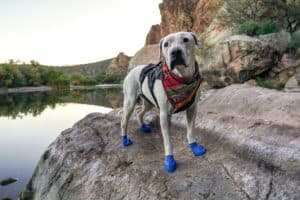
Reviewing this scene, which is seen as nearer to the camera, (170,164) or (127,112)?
(170,164)

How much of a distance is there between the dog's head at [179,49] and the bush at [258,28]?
9.43 metres

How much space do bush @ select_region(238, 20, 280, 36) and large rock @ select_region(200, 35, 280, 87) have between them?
503mm

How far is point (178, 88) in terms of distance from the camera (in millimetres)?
4363

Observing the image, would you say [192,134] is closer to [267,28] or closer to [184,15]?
[267,28]

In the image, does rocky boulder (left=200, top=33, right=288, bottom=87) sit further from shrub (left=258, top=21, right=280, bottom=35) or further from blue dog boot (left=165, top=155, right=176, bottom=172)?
blue dog boot (left=165, top=155, right=176, bottom=172)

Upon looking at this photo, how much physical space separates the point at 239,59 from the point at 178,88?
8546 mm

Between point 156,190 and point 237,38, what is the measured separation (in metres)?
10.2

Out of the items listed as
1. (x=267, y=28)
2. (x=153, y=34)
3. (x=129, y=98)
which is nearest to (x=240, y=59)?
(x=267, y=28)

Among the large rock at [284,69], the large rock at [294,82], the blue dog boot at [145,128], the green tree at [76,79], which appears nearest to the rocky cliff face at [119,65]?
the green tree at [76,79]

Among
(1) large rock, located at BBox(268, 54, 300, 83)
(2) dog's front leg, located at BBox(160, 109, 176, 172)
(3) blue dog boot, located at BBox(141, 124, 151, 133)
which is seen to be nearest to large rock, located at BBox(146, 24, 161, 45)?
(1) large rock, located at BBox(268, 54, 300, 83)

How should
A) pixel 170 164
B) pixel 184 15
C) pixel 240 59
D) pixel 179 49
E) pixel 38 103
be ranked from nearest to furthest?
pixel 179 49 → pixel 170 164 → pixel 240 59 → pixel 38 103 → pixel 184 15

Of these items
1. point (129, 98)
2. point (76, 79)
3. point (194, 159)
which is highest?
point (129, 98)

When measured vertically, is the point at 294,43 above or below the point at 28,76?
above

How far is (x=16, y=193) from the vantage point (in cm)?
992
